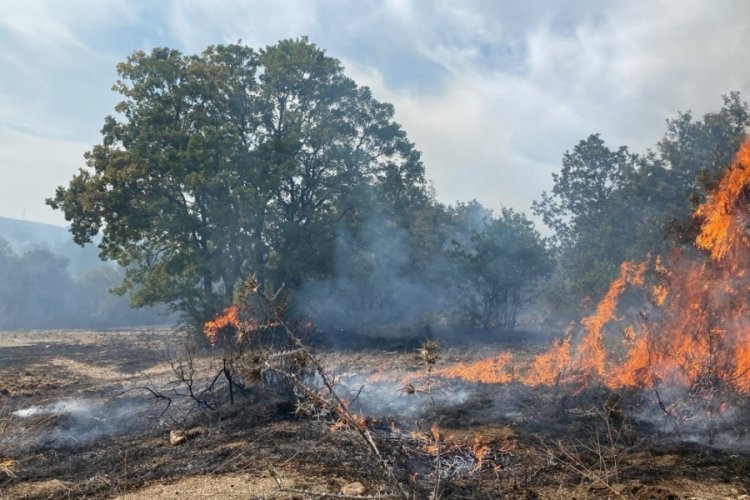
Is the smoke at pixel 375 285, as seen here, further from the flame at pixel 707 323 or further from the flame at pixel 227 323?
the flame at pixel 707 323

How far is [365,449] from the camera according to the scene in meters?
3.89

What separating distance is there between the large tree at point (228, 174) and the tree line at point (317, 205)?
0.22ft

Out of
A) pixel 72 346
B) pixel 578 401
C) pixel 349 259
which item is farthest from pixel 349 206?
pixel 578 401

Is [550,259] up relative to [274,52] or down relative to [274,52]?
down

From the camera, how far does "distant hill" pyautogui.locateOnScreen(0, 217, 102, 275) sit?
96.1m

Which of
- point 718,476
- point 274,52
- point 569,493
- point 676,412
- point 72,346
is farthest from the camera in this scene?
point 274,52

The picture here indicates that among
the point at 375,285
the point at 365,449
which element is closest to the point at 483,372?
the point at 365,449

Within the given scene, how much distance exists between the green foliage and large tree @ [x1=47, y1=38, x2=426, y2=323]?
5068mm

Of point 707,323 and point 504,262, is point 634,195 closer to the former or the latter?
point 504,262

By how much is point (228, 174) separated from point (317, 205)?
5642 mm

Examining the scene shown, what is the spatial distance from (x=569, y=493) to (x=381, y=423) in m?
3.59

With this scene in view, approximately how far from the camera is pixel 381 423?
350 inches

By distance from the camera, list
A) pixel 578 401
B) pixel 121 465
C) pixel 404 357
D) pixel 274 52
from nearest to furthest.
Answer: pixel 121 465 < pixel 578 401 < pixel 404 357 < pixel 274 52

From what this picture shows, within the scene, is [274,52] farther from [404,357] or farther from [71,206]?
[404,357]
